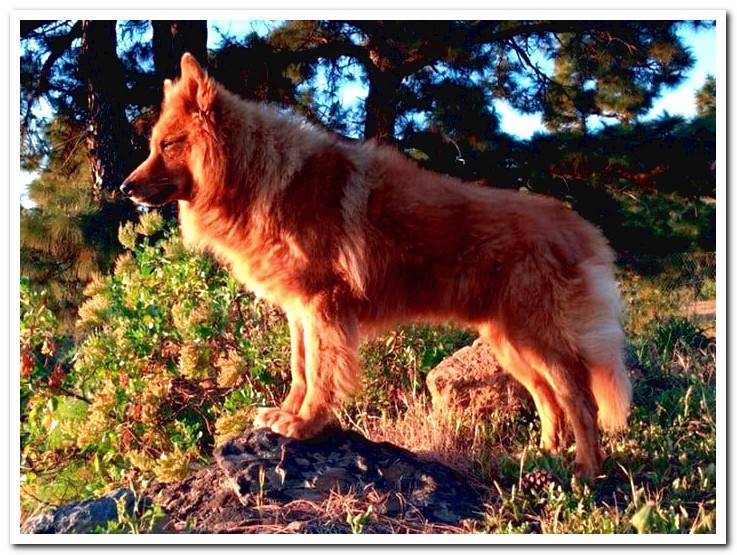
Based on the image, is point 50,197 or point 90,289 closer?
point 90,289

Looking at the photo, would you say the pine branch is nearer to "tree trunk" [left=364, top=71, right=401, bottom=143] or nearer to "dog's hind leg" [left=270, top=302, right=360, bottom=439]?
"tree trunk" [left=364, top=71, right=401, bottom=143]

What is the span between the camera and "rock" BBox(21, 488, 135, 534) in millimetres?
4375

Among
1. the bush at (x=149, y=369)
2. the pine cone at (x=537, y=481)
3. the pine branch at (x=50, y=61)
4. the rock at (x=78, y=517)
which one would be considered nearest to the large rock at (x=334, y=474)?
the pine cone at (x=537, y=481)

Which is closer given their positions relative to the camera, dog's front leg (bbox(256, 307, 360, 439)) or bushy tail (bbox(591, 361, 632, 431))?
dog's front leg (bbox(256, 307, 360, 439))

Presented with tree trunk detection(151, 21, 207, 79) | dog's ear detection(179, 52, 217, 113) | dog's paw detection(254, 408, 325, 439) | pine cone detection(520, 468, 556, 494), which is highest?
tree trunk detection(151, 21, 207, 79)

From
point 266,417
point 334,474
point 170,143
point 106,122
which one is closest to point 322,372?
point 266,417

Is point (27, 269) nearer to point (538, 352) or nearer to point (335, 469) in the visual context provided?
point (335, 469)

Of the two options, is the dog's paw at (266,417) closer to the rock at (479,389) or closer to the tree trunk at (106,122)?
the rock at (479,389)

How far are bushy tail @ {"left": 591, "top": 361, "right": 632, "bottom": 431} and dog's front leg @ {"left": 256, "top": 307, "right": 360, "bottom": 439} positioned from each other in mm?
1617

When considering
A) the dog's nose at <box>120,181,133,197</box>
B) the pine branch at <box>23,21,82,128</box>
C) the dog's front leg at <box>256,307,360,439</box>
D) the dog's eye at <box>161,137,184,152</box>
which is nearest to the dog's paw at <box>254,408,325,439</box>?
the dog's front leg at <box>256,307,360,439</box>

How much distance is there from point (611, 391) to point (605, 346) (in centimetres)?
32

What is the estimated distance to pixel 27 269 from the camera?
711 cm
